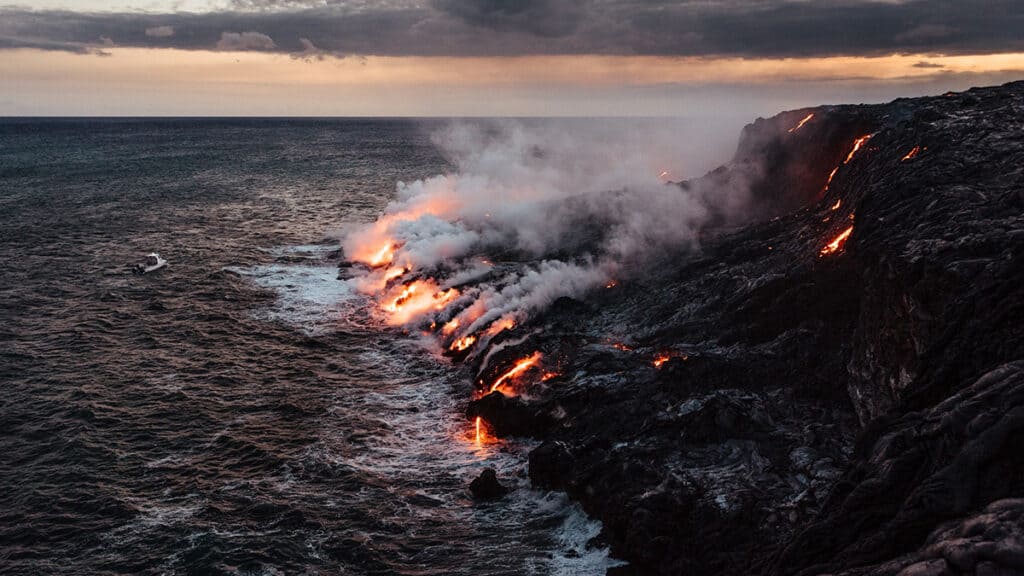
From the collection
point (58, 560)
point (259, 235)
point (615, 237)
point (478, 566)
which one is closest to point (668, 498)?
point (478, 566)

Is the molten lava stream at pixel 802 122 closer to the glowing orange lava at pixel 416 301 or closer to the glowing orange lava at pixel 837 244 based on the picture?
the glowing orange lava at pixel 837 244

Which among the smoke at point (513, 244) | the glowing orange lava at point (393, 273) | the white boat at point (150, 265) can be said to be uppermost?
the smoke at point (513, 244)

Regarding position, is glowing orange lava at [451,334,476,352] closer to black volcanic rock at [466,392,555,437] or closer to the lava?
black volcanic rock at [466,392,555,437]

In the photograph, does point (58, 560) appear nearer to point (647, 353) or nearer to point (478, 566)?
point (478, 566)

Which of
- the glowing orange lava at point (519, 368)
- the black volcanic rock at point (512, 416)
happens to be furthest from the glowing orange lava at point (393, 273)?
the black volcanic rock at point (512, 416)

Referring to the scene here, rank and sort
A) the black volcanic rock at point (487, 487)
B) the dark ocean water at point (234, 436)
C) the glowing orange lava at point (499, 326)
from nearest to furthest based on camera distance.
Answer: the dark ocean water at point (234, 436) < the black volcanic rock at point (487, 487) < the glowing orange lava at point (499, 326)

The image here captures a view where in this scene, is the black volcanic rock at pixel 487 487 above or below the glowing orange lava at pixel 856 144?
below

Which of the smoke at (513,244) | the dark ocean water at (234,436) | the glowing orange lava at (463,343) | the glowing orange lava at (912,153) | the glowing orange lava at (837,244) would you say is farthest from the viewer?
the smoke at (513,244)
